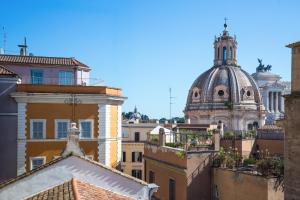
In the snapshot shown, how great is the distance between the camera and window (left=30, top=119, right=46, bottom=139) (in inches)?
875

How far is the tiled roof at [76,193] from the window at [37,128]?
42.8 ft

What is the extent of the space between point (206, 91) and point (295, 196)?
121ft

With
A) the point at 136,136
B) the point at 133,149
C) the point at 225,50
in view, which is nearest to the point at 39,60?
the point at 133,149

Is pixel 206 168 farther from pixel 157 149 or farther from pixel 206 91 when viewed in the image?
pixel 206 91

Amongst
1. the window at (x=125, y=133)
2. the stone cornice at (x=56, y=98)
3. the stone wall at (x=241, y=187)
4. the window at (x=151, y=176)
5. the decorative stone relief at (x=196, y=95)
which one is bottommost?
the window at (x=151, y=176)

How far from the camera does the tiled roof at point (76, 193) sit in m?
8.95

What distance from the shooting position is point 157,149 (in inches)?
1059

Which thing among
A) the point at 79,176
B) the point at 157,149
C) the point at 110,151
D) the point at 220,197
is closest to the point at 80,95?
the point at 110,151

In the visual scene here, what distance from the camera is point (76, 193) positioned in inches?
351

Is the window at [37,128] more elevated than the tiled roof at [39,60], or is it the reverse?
the tiled roof at [39,60]

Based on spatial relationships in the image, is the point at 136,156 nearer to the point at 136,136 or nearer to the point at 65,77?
the point at 136,136

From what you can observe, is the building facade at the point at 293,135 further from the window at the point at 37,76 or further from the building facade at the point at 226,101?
the building facade at the point at 226,101

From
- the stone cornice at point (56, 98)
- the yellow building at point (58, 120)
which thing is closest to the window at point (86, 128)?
the yellow building at point (58, 120)

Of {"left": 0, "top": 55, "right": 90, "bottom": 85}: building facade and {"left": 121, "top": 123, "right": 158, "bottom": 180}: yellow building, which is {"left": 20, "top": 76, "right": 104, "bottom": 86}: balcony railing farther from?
{"left": 121, "top": 123, "right": 158, "bottom": 180}: yellow building
